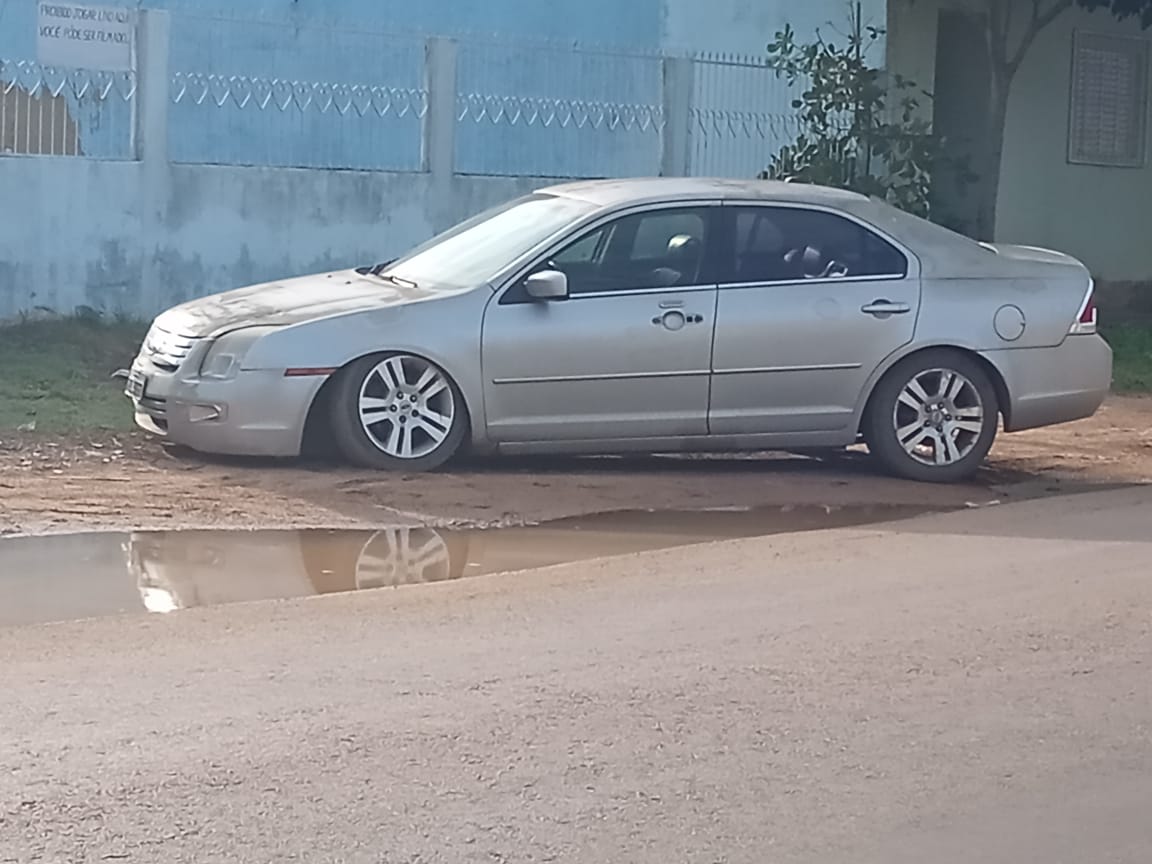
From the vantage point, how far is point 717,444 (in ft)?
33.3

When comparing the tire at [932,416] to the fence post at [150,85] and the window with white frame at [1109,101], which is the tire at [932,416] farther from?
the window with white frame at [1109,101]

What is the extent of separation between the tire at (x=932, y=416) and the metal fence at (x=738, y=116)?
6805mm

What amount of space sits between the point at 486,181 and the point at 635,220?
228 inches

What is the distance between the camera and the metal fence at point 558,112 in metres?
16.0

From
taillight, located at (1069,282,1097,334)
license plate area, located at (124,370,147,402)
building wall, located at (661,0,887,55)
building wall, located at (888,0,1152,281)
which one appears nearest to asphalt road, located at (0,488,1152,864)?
taillight, located at (1069,282,1097,334)

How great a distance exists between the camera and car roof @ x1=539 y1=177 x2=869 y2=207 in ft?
33.5

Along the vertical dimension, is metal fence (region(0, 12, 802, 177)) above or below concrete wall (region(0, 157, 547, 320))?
above

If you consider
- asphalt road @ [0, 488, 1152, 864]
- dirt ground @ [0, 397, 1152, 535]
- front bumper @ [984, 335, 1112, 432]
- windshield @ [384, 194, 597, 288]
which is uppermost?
windshield @ [384, 194, 597, 288]

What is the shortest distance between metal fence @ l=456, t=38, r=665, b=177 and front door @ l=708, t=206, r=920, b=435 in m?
6.10

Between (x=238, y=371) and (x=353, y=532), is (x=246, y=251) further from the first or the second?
(x=353, y=532)

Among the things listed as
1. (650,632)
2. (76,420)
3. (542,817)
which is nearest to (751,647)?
(650,632)

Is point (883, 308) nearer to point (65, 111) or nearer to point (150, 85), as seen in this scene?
point (150, 85)

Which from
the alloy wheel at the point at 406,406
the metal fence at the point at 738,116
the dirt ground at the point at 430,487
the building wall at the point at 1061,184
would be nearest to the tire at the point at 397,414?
the alloy wheel at the point at 406,406

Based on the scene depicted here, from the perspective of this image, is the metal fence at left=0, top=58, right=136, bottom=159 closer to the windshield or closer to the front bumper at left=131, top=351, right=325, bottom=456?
the windshield
